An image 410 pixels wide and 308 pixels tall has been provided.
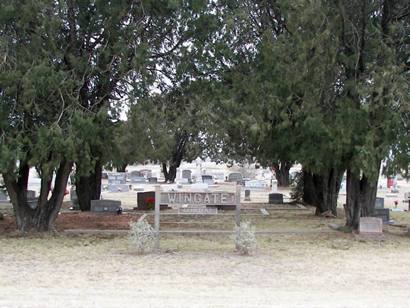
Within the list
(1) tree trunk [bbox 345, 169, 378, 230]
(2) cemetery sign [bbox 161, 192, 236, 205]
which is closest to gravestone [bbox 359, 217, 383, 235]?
(1) tree trunk [bbox 345, 169, 378, 230]

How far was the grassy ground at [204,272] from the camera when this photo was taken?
7.86m

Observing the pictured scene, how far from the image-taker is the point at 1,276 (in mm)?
9711

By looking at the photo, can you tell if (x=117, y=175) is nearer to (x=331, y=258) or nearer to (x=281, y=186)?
(x=281, y=186)

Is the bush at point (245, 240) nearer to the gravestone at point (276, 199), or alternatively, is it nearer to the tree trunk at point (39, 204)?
the tree trunk at point (39, 204)

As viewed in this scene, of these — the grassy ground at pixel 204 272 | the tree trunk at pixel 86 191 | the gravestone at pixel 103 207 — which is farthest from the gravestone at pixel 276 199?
the grassy ground at pixel 204 272

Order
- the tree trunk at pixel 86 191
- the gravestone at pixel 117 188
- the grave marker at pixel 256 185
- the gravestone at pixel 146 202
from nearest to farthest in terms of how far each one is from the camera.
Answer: the tree trunk at pixel 86 191 → the gravestone at pixel 146 202 → the gravestone at pixel 117 188 → the grave marker at pixel 256 185

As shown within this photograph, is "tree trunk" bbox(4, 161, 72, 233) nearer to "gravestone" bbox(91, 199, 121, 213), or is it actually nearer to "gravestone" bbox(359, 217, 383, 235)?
"gravestone" bbox(91, 199, 121, 213)

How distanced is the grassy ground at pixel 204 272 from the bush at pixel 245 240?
0.19m

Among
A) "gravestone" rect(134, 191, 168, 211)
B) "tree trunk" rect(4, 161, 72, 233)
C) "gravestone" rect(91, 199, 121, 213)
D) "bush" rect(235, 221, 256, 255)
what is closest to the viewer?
"bush" rect(235, 221, 256, 255)

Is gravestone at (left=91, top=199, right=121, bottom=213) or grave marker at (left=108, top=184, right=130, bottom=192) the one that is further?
grave marker at (left=108, top=184, right=130, bottom=192)

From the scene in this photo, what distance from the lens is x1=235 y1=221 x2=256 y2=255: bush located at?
12.2 meters

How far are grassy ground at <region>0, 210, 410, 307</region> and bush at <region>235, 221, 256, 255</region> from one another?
19cm

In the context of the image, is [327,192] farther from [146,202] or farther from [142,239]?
[142,239]

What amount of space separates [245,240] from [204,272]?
212 centimetres
